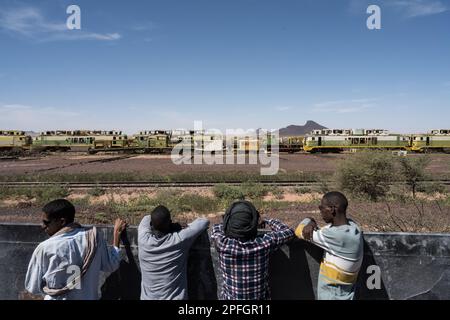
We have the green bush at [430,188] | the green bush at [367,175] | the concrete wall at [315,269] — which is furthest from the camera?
the green bush at [430,188]

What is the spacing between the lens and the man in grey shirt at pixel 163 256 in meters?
2.42

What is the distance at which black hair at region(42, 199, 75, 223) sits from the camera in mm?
2309

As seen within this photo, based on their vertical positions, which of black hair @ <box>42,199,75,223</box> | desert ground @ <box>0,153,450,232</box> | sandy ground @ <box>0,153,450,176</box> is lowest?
desert ground @ <box>0,153,450,232</box>

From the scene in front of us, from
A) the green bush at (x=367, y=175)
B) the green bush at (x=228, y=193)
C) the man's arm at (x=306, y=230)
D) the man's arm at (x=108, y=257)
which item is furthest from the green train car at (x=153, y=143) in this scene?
the man's arm at (x=306, y=230)

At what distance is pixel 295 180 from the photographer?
18062mm

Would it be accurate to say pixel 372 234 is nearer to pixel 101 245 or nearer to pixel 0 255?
pixel 101 245

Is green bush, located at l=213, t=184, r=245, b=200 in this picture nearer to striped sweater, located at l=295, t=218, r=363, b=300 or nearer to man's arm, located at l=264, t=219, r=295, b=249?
man's arm, located at l=264, t=219, r=295, b=249

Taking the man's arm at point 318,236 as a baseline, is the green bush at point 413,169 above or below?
below

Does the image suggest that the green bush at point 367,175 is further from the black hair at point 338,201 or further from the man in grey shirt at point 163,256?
the man in grey shirt at point 163,256

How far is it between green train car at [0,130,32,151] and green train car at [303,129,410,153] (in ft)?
153

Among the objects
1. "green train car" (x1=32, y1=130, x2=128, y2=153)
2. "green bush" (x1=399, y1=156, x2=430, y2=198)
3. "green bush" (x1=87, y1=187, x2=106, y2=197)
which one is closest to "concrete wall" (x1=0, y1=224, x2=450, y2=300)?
"green bush" (x1=87, y1=187, x2=106, y2=197)

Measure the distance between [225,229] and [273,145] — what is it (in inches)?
1915

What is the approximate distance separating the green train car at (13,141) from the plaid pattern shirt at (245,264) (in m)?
55.7
